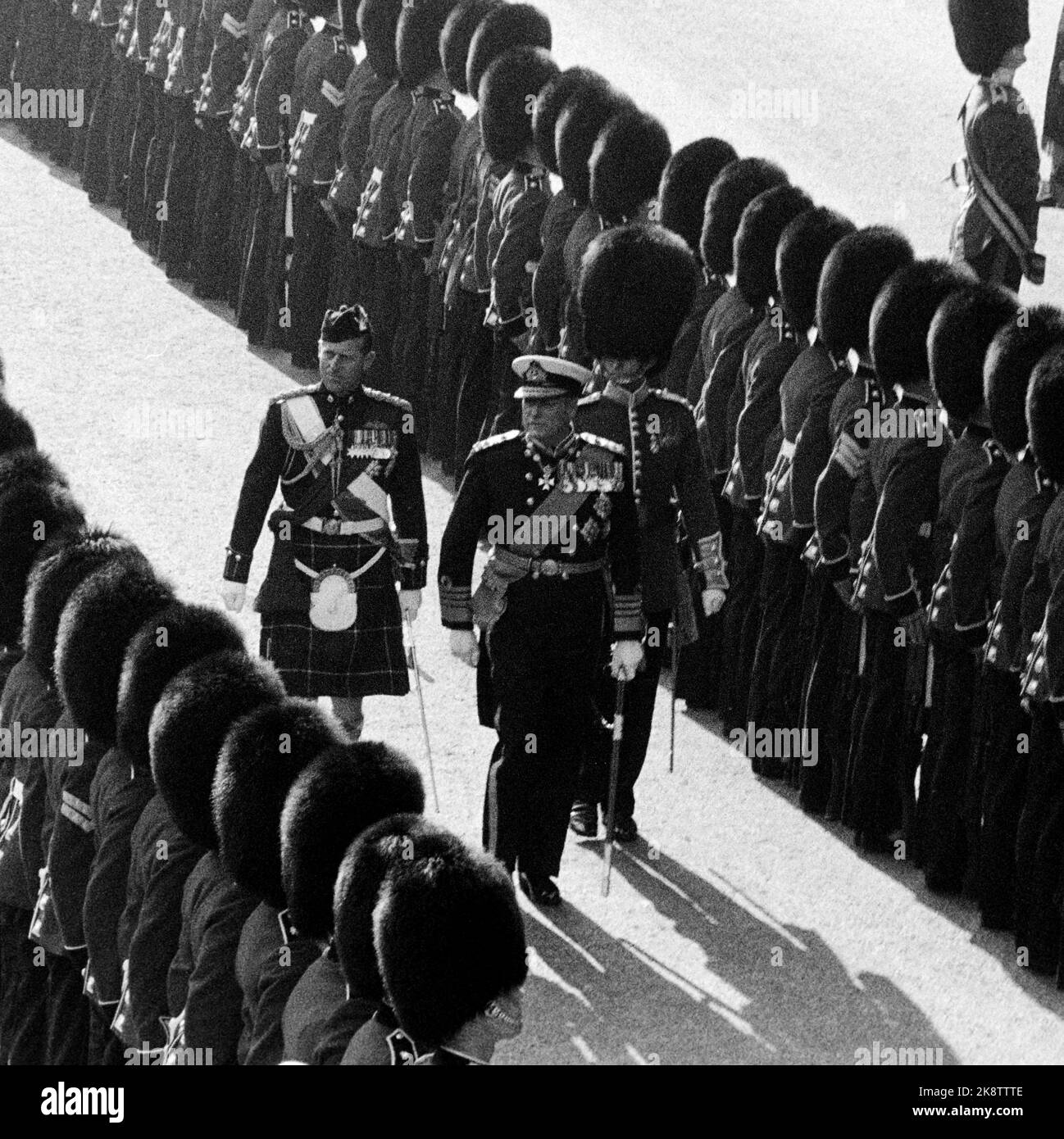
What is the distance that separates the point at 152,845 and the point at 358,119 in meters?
6.66

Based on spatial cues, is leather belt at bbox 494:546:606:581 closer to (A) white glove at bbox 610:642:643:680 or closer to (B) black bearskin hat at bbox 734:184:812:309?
(A) white glove at bbox 610:642:643:680

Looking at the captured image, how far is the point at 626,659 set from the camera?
30.3ft

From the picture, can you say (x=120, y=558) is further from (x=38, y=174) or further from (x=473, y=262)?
(x=38, y=174)

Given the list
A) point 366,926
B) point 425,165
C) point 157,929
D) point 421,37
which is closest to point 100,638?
point 157,929

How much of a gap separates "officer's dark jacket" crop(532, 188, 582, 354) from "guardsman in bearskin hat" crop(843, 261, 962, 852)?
220 cm

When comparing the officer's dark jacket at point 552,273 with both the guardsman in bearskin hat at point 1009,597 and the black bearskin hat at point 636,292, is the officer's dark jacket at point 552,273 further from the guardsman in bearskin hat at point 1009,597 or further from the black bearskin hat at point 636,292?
the guardsman in bearskin hat at point 1009,597

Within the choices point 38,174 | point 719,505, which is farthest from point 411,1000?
point 38,174

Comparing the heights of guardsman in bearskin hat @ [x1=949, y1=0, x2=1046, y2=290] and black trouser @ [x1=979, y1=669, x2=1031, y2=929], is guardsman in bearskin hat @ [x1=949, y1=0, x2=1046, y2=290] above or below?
above

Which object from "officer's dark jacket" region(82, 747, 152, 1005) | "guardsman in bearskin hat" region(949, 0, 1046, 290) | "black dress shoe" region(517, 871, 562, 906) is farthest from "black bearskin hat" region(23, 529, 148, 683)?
"guardsman in bearskin hat" region(949, 0, 1046, 290)

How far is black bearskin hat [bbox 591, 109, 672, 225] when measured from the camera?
11469mm

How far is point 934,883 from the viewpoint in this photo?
9.56 metres

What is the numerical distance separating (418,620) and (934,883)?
2681 mm

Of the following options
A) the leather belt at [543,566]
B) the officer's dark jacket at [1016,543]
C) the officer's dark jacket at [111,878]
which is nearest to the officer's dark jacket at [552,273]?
the leather belt at [543,566]

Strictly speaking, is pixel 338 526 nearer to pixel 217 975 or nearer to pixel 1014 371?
pixel 1014 371
